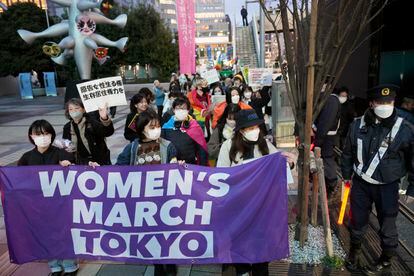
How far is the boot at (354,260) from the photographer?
142 inches

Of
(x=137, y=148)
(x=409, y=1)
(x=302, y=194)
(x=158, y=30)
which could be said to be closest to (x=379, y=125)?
(x=302, y=194)

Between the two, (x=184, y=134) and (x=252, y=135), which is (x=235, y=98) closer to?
(x=184, y=134)

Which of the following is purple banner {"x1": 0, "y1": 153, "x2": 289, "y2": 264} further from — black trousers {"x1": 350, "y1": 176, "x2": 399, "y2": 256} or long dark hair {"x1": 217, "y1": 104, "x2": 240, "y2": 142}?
long dark hair {"x1": 217, "y1": 104, "x2": 240, "y2": 142}

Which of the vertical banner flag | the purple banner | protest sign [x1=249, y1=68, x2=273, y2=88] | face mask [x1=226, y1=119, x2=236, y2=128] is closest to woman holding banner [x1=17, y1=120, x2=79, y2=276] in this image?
the purple banner

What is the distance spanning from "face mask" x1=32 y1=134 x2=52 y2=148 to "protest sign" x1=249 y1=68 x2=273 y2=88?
7417mm

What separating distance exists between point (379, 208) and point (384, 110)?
0.94m

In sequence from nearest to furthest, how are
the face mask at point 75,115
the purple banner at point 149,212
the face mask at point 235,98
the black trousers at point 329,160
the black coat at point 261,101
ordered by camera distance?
1. the purple banner at point 149,212
2. the face mask at point 75,115
3. the black trousers at point 329,160
4. the face mask at point 235,98
5. the black coat at point 261,101

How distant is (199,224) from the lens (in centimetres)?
327

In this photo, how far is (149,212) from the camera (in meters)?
3.32

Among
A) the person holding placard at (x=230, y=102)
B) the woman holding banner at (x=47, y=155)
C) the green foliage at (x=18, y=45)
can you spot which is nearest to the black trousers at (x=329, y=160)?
the person holding placard at (x=230, y=102)

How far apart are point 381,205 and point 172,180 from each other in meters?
1.98

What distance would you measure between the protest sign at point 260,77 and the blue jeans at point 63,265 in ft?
24.8

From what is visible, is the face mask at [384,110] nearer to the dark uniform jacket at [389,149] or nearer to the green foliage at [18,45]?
the dark uniform jacket at [389,149]

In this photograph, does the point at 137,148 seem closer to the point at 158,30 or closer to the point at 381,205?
the point at 381,205
